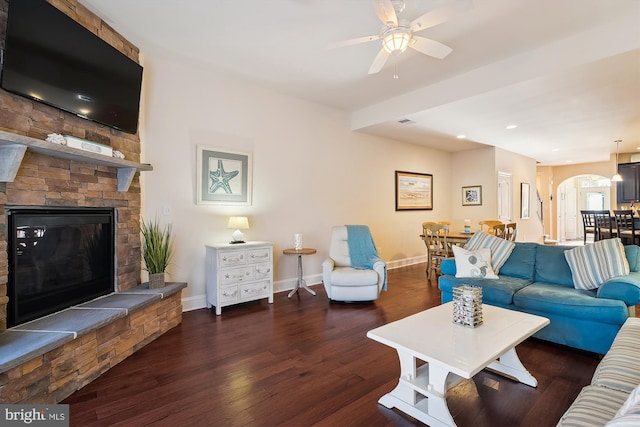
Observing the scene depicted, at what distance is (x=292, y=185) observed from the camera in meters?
4.75

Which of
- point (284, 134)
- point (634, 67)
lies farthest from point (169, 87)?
point (634, 67)

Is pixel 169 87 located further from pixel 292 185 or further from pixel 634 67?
pixel 634 67

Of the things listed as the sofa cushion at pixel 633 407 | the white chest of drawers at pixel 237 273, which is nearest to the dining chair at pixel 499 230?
the white chest of drawers at pixel 237 273

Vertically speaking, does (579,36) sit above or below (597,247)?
above

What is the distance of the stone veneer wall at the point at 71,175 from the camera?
6.93ft

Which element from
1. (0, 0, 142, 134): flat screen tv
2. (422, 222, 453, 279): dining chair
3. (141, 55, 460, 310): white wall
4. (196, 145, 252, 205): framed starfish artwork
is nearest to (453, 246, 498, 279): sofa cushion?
(422, 222, 453, 279): dining chair

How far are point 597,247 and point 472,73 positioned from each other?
240cm

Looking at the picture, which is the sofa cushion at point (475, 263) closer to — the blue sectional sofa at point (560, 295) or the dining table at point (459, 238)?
the blue sectional sofa at point (560, 295)

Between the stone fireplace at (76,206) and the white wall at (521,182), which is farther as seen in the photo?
the white wall at (521,182)

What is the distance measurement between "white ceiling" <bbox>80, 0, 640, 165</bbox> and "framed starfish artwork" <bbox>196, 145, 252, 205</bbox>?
1061 mm

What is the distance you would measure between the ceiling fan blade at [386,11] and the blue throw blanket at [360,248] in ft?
8.95

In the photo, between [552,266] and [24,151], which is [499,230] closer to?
[552,266]

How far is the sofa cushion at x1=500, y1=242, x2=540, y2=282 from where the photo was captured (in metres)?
3.30

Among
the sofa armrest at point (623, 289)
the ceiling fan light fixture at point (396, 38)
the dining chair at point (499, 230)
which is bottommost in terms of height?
the sofa armrest at point (623, 289)
